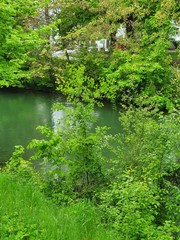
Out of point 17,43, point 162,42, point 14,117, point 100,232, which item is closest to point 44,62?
point 14,117

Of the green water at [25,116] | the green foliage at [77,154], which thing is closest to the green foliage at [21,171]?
the green foliage at [77,154]

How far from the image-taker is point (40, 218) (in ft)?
12.2

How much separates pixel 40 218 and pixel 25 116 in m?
10.7

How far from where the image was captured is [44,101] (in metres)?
Answer: 17.0

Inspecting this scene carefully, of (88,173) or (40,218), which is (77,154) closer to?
(88,173)

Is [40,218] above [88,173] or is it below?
above

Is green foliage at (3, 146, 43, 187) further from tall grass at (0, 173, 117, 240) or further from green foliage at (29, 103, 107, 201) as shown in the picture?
tall grass at (0, 173, 117, 240)

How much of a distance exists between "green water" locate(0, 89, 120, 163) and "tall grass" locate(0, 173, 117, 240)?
5.18 meters

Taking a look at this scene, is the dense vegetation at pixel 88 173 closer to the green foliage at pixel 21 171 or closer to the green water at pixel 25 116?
the green foliage at pixel 21 171

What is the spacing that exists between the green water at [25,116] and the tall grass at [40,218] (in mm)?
5183

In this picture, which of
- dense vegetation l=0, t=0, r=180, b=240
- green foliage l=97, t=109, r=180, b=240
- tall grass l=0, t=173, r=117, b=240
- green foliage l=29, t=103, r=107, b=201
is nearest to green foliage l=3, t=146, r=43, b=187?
dense vegetation l=0, t=0, r=180, b=240

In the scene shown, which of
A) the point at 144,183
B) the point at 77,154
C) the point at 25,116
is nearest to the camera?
the point at 144,183

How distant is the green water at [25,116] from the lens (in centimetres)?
1119

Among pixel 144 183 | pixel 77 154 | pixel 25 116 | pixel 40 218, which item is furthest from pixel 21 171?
pixel 25 116
